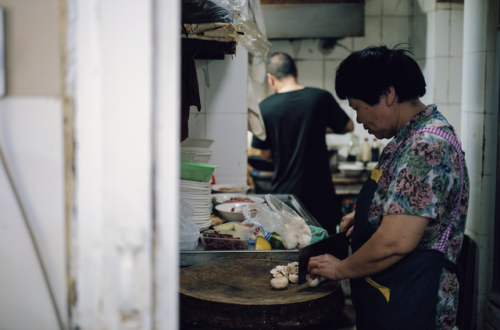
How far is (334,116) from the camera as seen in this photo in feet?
13.9

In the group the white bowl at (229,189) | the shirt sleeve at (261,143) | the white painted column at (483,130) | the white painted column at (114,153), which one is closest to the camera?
the white painted column at (114,153)

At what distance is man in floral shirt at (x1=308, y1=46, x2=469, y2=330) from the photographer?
4.95 ft

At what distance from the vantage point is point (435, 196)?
1.50m

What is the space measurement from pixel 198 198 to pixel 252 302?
931mm

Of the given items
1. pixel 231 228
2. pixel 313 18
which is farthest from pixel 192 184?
pixel 313 18

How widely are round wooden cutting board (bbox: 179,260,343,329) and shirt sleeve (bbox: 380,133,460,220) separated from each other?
1.32 ft

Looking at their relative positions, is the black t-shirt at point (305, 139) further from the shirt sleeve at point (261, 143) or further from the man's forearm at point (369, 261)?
the man's forearm at point (369, 261)

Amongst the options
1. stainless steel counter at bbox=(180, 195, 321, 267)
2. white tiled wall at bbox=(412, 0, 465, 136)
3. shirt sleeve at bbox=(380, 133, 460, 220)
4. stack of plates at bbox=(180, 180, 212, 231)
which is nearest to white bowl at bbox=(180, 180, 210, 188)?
stack of plates at bbox=(180, 180, 212, 231)

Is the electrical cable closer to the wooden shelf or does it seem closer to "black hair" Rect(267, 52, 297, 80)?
the wooden shelf

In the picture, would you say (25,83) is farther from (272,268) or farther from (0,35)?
(272,268)

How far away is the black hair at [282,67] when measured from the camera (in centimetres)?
422

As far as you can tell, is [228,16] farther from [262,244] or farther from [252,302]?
Answer: [252,302]

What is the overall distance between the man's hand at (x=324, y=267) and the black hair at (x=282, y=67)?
9.01 feet

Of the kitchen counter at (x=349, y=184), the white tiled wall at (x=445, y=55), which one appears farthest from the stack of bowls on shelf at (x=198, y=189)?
the white tiled wall at (x=445, y=55)
